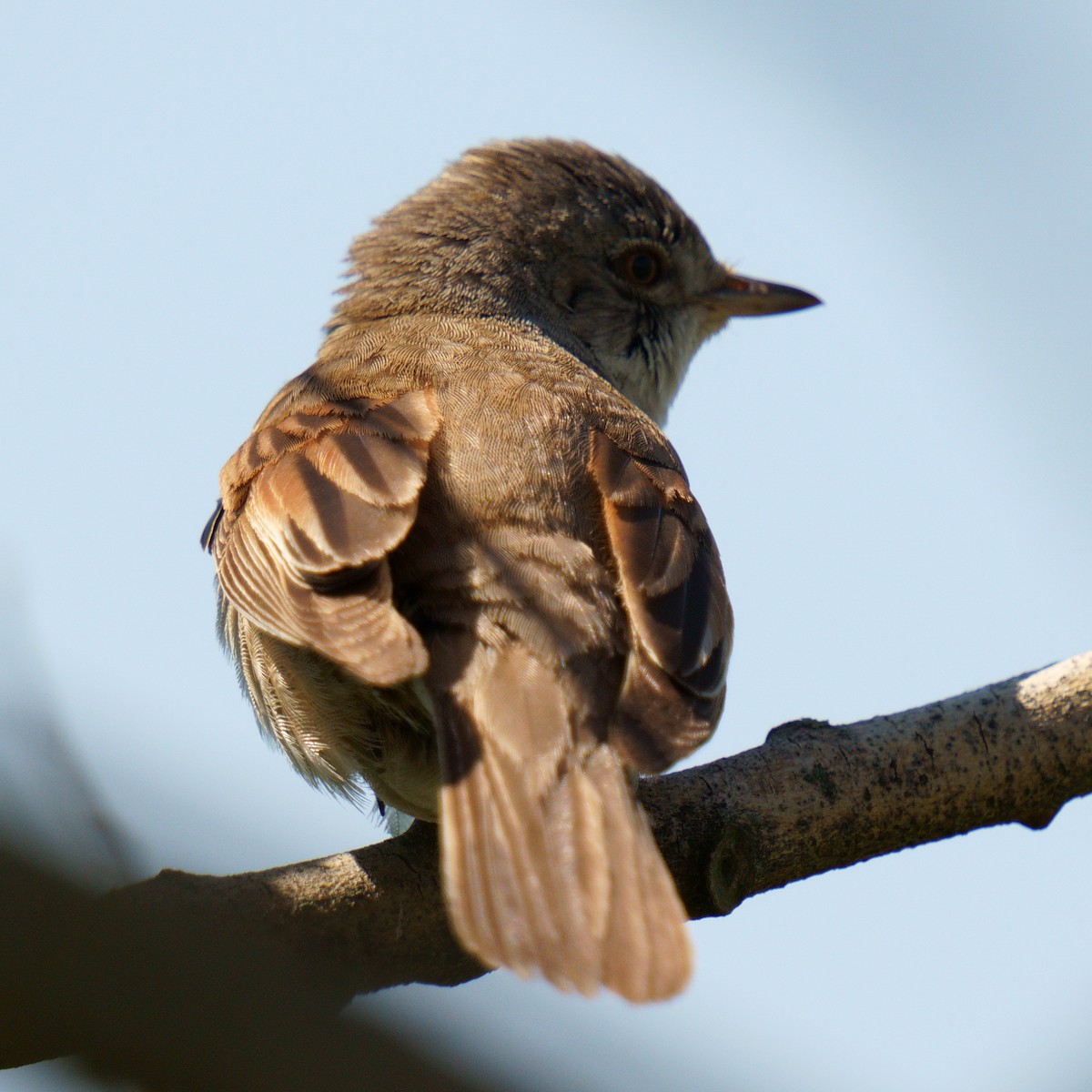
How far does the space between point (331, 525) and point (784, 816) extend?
142 cm

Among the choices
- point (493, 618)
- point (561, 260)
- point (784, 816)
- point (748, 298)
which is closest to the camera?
point (493, 618)

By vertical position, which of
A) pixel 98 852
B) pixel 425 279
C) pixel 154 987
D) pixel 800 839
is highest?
pixel 425 279

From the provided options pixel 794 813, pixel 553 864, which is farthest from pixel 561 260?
pixel 553 864

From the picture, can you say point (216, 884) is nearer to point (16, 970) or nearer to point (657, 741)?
point (657, 741)

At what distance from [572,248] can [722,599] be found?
10.0ft

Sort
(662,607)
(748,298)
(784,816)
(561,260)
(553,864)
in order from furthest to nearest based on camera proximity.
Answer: (748,298), (561,260), (784,816), (662,607), (553,864)

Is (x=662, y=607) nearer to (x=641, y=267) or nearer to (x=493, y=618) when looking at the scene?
(x=493, y=618)

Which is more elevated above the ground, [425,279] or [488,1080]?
[425,279]

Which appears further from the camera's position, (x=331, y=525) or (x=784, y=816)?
(x=784, y=816)

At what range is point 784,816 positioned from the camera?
3.50 meters

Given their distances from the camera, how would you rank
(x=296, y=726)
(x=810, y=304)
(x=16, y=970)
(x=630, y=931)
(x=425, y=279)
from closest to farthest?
(x=16, y=970) < (x=630, y=931) < (x=296, y=726) < (x=425, y=279) < (x=810, y=304)

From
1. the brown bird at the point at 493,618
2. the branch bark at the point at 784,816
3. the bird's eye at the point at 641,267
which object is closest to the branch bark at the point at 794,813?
the branch bark at the point at 784,816

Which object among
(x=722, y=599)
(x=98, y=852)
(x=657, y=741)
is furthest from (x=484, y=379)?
(x=98, y=852)

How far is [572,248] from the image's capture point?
624cm
